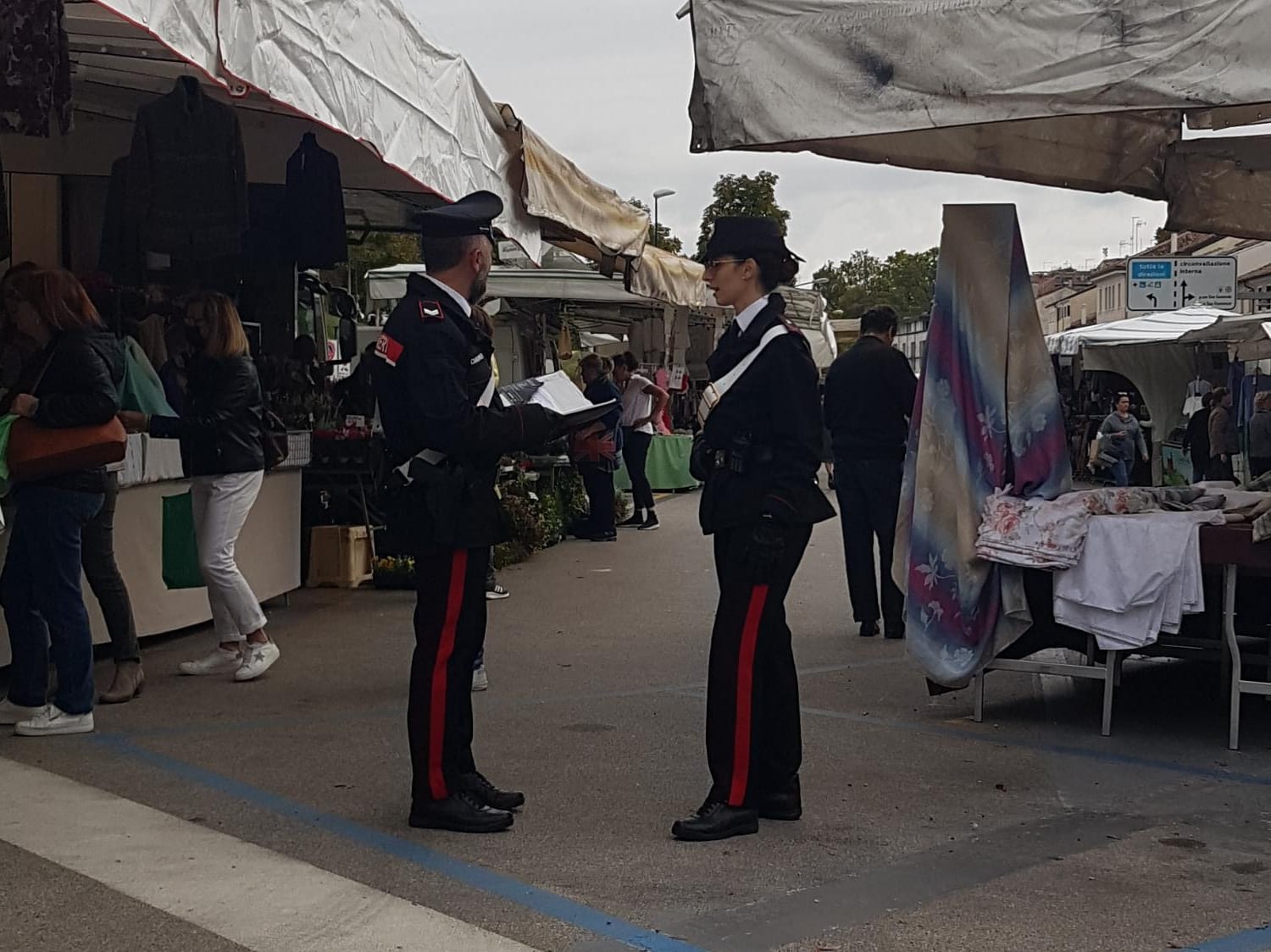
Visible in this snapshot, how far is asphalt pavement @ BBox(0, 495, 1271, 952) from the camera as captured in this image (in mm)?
4234

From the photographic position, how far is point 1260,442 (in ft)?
60.1

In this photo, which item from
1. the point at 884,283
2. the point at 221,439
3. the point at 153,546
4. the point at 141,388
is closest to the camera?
the point at 221,439

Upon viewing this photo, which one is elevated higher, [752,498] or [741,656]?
[752,498]

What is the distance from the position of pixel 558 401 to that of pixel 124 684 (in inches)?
114

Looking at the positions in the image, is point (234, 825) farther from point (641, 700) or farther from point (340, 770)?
point (641, 700)

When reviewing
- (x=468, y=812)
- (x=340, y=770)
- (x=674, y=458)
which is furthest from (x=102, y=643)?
(x=674, y=458)

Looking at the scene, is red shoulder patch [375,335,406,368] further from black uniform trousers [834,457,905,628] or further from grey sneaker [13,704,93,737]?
black uniform trousers [834,457,905,628]

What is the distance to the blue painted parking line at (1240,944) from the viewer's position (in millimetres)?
4117

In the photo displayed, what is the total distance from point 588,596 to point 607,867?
20.4 feet

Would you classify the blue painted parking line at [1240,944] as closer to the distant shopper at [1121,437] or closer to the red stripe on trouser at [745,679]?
the red stripe on trouser at [745,679]

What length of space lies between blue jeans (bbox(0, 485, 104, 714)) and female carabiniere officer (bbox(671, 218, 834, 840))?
2.65 meters

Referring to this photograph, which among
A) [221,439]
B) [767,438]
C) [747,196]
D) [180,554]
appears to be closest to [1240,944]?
[767,438]

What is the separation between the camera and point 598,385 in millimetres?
14633

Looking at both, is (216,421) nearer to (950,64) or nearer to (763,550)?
(763,550)
